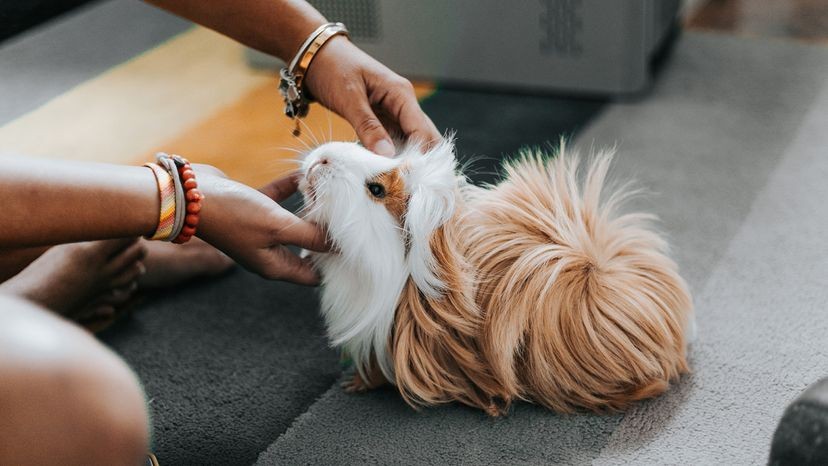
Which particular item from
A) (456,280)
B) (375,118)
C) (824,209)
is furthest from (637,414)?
(824,209)

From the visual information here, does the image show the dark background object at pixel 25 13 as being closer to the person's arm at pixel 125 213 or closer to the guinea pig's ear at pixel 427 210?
the person's arm at pixel 125 213

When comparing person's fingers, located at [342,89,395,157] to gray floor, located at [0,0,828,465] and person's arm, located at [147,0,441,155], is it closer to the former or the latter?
person's arm, located at [147,0,441,155]

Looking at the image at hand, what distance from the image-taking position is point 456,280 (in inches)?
34.6

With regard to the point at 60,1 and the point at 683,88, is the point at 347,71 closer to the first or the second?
the point at 683,88

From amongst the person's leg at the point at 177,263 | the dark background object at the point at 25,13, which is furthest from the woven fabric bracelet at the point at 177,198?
the dark background object at the point at 25,13

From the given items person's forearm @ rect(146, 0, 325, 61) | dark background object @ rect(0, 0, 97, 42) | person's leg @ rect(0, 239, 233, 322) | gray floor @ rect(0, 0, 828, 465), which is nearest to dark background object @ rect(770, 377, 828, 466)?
gray floor @ rect(0, 0, 828, 465)

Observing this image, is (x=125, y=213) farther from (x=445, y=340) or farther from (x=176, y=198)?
(x=445, y=340)

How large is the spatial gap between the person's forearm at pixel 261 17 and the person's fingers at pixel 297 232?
11.1 inches

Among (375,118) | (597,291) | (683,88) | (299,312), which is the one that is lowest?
(683,88)

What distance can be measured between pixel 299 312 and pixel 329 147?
1.18 ft

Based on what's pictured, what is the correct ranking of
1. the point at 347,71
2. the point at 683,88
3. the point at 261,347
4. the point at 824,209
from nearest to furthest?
1. the point at 347,71
2. the point at 261,347
3. the point at 824,209
4. the point at 683,88

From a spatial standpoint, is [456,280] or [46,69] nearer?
[456,280]

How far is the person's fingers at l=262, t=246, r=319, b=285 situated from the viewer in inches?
35.1

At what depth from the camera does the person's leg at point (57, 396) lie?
0.55 metres
